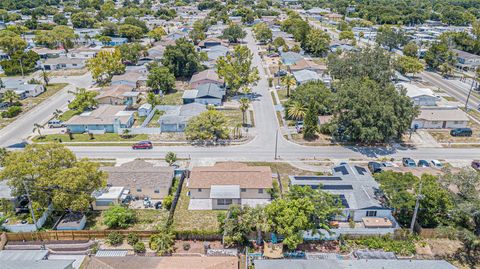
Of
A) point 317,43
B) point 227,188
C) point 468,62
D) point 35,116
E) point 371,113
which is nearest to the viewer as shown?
point 227,188

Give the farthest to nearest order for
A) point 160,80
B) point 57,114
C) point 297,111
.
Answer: point 160,80 → point 57,114 → point 297,111

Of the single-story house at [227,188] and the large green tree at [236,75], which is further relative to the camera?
the large green tree at [236,75]

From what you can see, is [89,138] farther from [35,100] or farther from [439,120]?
[439,120]

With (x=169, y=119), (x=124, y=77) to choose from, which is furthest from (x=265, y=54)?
(x=169, y=119)

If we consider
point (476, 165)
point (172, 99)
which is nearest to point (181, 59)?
point (172, 99)

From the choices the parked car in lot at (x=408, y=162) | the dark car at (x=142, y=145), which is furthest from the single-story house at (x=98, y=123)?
the parked car in lot at (x=408, y=162)

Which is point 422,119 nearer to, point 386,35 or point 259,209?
point 259,209

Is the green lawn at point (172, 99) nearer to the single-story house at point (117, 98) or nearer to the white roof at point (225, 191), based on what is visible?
the single-story house at point (117, 98)
